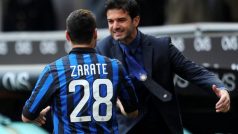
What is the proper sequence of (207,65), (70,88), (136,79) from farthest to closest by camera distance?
1. (207,65)
2. (136,79)
3. (70,88)

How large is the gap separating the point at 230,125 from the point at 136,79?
194cm

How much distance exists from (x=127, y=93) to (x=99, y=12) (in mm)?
5225

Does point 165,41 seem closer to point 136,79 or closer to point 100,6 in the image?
point 136,79

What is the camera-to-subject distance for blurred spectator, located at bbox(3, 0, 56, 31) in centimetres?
1144

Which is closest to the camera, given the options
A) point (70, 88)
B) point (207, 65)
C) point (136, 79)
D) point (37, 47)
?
point (70, 88)

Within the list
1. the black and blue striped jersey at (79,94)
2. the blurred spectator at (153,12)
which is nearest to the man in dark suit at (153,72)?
the black and blue striped jersey at (79,94)

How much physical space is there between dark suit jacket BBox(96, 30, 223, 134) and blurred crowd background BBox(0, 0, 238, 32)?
389 cm

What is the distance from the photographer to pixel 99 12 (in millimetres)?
10633

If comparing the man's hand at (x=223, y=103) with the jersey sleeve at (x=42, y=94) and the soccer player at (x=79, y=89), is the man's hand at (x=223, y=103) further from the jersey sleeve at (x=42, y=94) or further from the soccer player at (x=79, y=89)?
the jersey sleeve at (x=42, y=94)

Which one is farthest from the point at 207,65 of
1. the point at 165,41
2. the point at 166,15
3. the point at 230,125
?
the point at 166,15

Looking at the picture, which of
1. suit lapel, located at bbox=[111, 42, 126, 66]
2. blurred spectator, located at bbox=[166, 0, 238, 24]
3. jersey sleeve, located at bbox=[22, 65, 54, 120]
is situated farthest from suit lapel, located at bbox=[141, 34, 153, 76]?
blurred spectator, located at bbox=[166, 0, 238, 24]

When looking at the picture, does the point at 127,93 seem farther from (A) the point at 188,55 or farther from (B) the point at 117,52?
(A) the point at 188,55

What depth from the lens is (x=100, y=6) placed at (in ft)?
35.1

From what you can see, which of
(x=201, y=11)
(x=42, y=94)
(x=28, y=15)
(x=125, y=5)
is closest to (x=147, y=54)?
(x=125, y=5)
